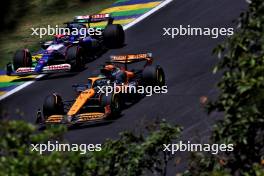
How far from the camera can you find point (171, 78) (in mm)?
18406

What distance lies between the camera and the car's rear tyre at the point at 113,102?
53.3ft

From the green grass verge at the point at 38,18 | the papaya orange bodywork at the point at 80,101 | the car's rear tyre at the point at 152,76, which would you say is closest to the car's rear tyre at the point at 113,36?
the green grass verge at the point at 38,18

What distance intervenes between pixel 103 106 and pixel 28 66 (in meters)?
4.86

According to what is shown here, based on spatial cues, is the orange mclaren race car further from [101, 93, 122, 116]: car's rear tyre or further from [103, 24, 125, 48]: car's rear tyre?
[103, 24, 125, 48]: car's rear tyre

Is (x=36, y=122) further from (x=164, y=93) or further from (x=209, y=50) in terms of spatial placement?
(x=209, y=50)

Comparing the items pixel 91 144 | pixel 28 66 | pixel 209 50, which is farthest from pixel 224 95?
pixel 28 66

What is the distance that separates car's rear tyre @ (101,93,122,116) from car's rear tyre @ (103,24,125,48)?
4677mm

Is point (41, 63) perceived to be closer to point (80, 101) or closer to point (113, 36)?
point (113, 36)

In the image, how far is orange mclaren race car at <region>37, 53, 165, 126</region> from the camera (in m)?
16.3

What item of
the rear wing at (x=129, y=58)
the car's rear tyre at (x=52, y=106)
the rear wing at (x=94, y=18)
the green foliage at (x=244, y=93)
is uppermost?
the green foliage at (x=244, y=93)

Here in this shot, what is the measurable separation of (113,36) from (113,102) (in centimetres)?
502

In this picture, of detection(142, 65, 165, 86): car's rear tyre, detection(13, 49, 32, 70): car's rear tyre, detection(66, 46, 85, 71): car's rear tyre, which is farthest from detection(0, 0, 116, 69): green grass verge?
detection(142, 65, 165, 86): car's rear tyre

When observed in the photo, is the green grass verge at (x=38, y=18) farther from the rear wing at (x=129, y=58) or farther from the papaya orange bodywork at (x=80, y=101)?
the papaya orange bodywork at (x=80, y=101)

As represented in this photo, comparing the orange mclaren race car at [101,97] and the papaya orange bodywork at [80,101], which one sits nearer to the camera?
the orange mclaren race car at [101,97]
